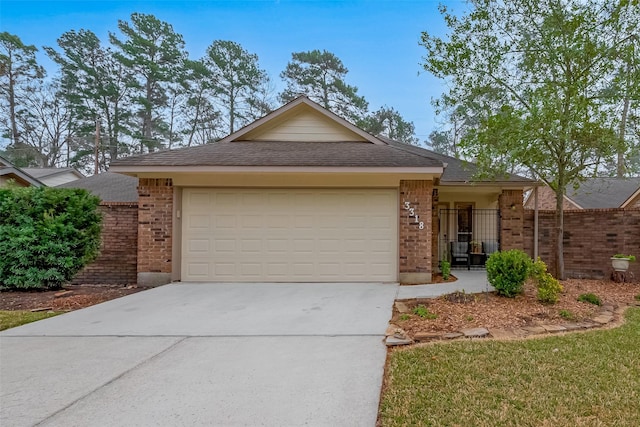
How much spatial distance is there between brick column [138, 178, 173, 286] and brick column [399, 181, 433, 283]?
5.39m

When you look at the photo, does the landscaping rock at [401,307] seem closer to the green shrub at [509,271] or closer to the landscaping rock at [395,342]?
the landscaping rock at [395,342]

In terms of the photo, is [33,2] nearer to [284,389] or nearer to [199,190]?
[199,190]

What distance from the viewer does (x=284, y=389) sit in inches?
116

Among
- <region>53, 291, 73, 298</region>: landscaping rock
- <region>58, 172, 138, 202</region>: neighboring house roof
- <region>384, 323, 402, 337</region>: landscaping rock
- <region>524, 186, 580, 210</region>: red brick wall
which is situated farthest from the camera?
<region>524, 186, 580, 210</region>: red brick wall

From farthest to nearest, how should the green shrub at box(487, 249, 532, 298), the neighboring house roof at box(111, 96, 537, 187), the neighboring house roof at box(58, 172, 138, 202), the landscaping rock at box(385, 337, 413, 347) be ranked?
the neighboring house roof at box(58, 172, 138, 202), the neighboring house roof at box(111, 96, 537, 187), the green shrub at box(487, 249, 532, 298), the landscaping rock at box(385, 337, 413, 347)

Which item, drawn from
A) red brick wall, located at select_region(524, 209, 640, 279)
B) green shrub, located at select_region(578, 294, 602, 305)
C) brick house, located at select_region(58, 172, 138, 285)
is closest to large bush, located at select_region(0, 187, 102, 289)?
brick house, located at select_region(58, 172, 138, 285)

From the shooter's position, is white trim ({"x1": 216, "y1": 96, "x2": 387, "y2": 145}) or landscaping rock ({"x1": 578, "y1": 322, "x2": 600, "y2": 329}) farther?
white trim ({"x1": 216, "y1": 96, "x2": 387, "y2": 145})

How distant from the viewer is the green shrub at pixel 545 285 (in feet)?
17.7

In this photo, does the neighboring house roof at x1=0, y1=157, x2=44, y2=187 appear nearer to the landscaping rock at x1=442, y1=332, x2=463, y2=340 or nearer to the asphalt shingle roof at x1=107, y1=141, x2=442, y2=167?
the asphalt shingle roof at x1=107, y1=141, x2=442, y2=167

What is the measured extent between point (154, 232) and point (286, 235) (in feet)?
9.99

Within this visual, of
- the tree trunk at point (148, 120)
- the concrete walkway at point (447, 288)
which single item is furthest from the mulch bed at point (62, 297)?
the tree trunk at point (148, 120)

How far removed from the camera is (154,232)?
799 cm

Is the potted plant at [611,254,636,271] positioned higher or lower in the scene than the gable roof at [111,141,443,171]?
lower

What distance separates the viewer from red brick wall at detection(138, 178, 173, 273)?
798 cm
